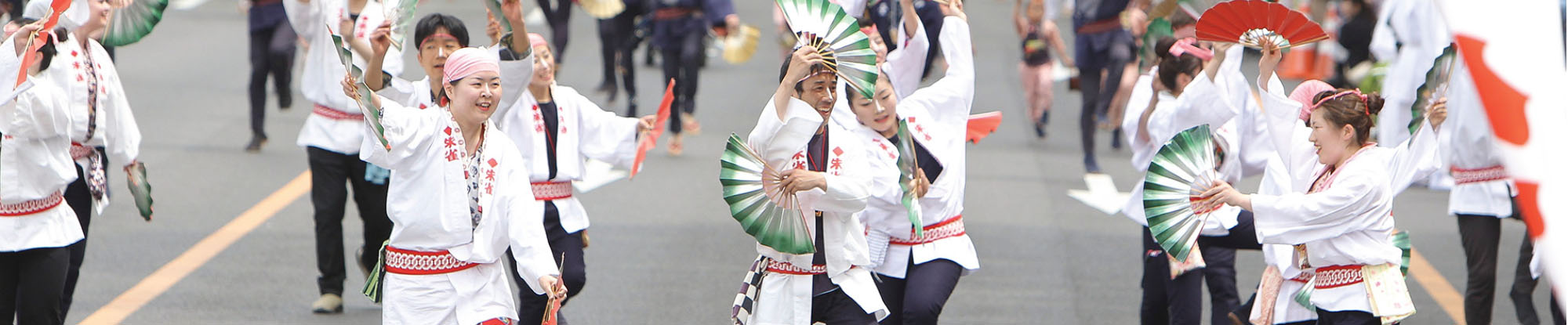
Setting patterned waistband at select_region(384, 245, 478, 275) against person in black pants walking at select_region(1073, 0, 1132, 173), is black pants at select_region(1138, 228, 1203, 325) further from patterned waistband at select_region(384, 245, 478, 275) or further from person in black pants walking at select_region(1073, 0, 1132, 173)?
person in black pants walking at select_region(1073, 0, 1132, 173)

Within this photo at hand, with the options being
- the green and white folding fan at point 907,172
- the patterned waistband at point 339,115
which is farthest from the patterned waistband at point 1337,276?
the patterned waistband at point 339,115

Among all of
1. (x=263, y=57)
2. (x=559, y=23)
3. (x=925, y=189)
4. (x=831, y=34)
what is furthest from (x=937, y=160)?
(x=559, y=23)

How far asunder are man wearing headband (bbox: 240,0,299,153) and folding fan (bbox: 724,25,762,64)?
10.4 ft

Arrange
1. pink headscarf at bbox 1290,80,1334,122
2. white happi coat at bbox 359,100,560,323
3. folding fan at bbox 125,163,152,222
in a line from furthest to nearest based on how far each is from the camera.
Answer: folding fan at bbox 125,163,152,222, pink headscarf at bbox 1290,80,1334,122, white happi coat at bbox 359,100,560,323

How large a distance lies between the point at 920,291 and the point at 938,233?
253 millimetres

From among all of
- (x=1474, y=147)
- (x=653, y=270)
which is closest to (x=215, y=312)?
(x=653, y=270)

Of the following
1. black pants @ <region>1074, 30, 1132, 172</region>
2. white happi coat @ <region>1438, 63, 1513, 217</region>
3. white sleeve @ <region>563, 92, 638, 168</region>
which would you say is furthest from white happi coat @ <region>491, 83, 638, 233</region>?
black pants @ <region>1074, 30, 1132, 172</region>

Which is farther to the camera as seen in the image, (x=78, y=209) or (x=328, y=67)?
(x=328, y=67)

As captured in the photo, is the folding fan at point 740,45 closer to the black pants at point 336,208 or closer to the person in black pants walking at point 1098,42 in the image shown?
the person in black pants walking at point 1098,42

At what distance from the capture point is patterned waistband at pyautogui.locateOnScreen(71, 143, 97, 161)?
18.4 ft

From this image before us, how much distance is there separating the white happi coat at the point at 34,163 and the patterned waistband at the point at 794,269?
8.31 ft

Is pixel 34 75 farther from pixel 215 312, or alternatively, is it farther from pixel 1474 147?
pixel 1474 147

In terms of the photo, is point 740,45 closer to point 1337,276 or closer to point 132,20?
point 132,20

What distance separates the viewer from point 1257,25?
197 inches
